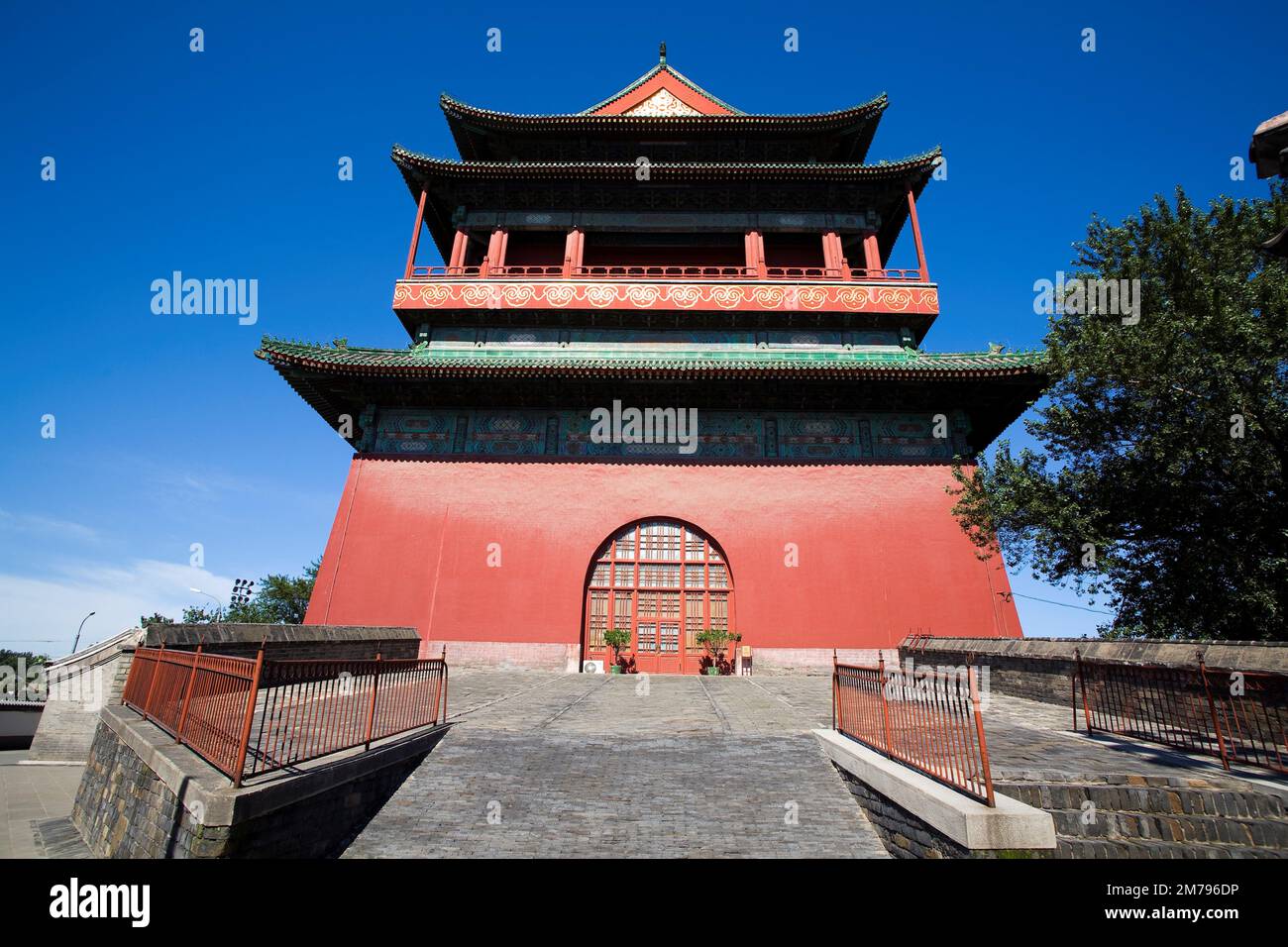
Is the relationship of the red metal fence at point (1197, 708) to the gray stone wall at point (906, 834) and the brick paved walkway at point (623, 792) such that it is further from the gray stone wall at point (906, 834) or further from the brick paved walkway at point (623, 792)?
the brick paved walkway at point (623, 792)

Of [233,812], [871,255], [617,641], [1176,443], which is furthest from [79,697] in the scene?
[871,255]

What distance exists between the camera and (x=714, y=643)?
47.5ft

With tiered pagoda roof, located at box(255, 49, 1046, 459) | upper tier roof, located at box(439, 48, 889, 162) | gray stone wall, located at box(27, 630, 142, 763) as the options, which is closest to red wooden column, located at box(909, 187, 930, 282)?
tiered pagoda roof, located at box(255, 49, 1046, 459)

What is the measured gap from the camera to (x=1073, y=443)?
11695 millimetres

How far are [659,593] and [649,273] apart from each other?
431 inches

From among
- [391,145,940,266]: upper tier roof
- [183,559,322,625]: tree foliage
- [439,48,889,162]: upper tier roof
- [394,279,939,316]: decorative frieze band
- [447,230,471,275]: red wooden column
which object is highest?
[439,48,889,162]: upper tier roof

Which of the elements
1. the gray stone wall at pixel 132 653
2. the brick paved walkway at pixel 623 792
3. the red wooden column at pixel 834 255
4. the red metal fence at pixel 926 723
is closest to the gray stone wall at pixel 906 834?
the brick paved walkway at pixel 623 792

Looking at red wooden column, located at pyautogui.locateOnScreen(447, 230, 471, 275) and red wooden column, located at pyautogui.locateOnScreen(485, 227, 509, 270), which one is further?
red wooden column, located at pyautogui.locateOnScreen(485, 227, 509, 270)

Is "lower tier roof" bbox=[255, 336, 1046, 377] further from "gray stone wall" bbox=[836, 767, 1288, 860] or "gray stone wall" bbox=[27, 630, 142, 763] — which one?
"gray stone wall" bbox=[836, 767, 1288, 860]

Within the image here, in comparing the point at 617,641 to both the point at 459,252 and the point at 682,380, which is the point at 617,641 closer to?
the point at 682,380

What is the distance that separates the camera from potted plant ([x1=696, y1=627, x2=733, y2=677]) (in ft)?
47.1

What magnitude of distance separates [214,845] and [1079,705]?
412 inches

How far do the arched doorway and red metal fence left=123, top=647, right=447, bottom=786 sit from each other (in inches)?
302
